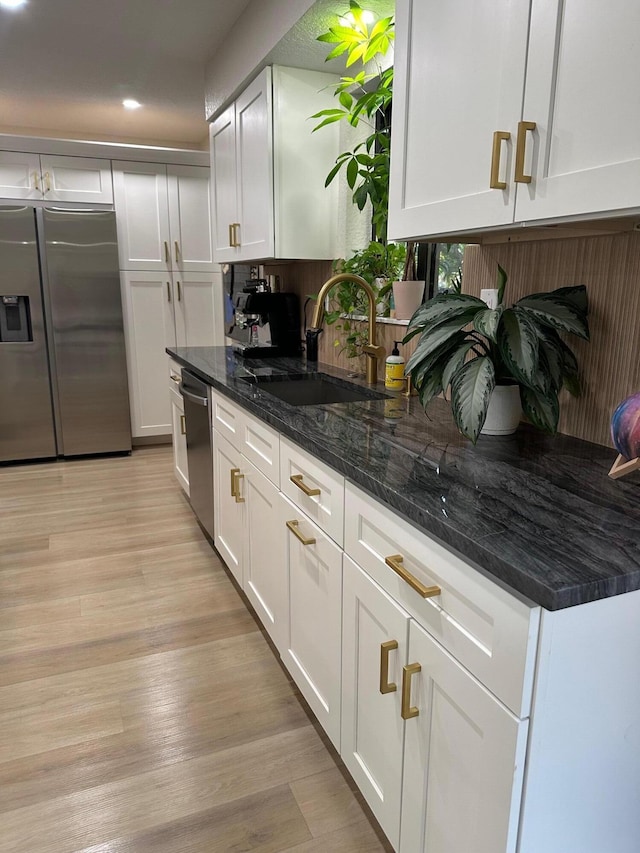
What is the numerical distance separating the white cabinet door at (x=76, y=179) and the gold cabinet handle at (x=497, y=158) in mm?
3731

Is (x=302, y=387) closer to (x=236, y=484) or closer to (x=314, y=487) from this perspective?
(x=236, y=484)

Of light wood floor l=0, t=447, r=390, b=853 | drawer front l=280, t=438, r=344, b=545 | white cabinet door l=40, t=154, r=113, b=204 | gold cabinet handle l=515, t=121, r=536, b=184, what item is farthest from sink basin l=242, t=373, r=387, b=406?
white cabinet door l=40, t=154, r=113, b=204

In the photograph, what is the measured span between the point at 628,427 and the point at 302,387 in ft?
5.26

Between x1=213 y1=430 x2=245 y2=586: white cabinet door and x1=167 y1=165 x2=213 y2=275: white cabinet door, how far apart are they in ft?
8.02

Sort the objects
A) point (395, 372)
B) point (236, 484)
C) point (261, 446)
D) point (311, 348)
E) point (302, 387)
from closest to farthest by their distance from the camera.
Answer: point (261, 446), point (395, 372), point (236, 484), point (302, 387), point (311, 348)

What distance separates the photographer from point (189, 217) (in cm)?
446

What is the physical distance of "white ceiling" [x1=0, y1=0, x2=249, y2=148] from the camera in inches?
107

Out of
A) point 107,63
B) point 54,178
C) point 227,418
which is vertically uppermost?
point 107,63

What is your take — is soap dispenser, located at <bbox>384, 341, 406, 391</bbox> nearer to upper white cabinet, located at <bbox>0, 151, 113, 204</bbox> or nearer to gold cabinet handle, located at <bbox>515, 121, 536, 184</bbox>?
gold cabinet handle, located at <bbox>515, 121, 536, 184</bbox>

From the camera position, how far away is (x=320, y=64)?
97.3 inches

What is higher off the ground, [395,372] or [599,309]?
[599,309]

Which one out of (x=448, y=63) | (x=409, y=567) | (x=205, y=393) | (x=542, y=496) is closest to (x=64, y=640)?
(x=205, y=393)

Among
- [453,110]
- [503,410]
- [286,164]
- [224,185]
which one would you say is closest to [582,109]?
[453,110]

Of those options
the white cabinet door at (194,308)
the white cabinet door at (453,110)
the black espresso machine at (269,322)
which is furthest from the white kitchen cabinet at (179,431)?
the white cabinet door at (453,110)
